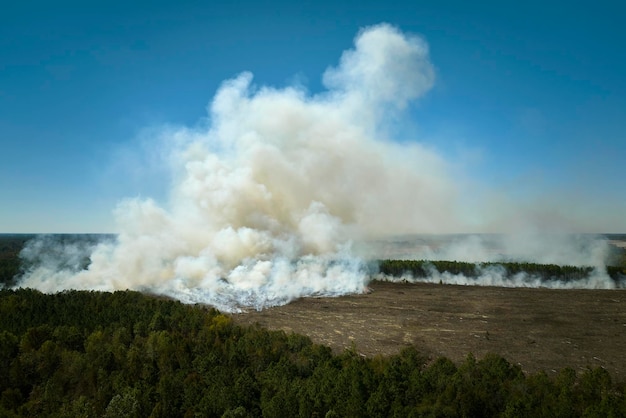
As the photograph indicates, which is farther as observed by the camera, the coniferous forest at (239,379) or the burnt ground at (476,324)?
the burnt ground at (476,324)

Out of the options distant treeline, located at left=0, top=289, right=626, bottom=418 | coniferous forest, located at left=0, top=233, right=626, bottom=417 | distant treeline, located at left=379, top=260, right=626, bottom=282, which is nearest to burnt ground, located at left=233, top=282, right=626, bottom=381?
distant treeline, located at left=0, top=289, right=626, bottom=418

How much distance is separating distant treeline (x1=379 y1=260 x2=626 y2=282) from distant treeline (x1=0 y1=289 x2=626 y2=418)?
9370cm

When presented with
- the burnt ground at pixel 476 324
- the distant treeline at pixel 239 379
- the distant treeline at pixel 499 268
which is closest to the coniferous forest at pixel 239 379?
the distant treeline at pixel 239 379

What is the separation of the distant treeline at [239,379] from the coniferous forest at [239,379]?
12 cm

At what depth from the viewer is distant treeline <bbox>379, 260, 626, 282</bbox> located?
132 meters

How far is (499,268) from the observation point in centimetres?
13725

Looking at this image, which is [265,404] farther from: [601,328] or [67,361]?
[601,328]

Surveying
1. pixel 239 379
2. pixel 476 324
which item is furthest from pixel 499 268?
pixel 239 379

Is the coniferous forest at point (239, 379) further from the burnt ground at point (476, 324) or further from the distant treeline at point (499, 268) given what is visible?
the distant treeline at point (499, 268)

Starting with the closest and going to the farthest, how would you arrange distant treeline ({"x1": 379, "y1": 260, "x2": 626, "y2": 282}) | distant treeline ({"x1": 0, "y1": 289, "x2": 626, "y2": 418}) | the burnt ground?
distant treeline ({"x1": 0, "y1": 289, "x2": 626, "y2": 418})
the burnt ground
distant treeline ({"x1": 379, "y1": 260, "x2": 626, "y2": 282})

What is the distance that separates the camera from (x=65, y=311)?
6819cm

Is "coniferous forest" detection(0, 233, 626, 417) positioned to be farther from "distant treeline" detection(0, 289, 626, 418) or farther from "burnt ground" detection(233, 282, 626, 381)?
"burnt ground" detection(233, 282, 626, 381)

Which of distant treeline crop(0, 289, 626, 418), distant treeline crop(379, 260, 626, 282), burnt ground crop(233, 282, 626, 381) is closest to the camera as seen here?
distant treeline crop(0, 289, 626, 418)

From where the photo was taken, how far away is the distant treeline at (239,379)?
1315 inches
